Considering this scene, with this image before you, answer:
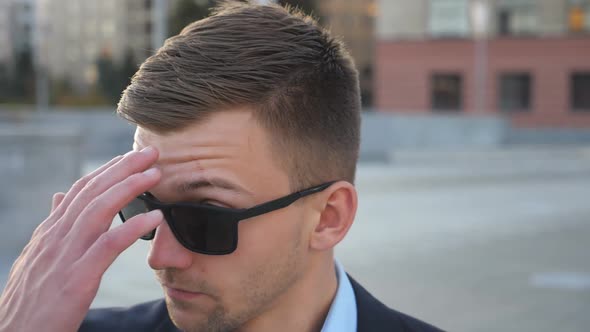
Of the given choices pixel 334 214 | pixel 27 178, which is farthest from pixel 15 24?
pixel 334 214

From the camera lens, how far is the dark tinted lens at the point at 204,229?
6.95ft

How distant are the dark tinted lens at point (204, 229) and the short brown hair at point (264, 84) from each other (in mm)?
245

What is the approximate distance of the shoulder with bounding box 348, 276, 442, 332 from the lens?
2295 millimetres

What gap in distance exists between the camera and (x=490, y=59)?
4128 cm

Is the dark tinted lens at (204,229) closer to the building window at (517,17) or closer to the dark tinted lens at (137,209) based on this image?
the dark tinted lens at (137,209)

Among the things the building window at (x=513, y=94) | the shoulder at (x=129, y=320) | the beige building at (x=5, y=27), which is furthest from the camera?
the beige building at (x=5, y=27)

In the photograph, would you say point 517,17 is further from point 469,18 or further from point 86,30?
point 86,30

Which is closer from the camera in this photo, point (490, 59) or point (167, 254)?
point (167, 254)

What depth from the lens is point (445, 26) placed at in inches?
1654

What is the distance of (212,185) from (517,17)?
41.1 metres

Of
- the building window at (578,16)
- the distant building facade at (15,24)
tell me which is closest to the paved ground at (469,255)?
the building window at (578,16)

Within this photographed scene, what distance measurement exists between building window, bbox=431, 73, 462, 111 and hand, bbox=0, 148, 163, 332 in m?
41.4

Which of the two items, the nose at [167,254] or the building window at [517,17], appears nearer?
the nose at [167,254]

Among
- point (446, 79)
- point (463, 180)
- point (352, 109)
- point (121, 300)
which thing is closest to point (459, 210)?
point (463, 180)
